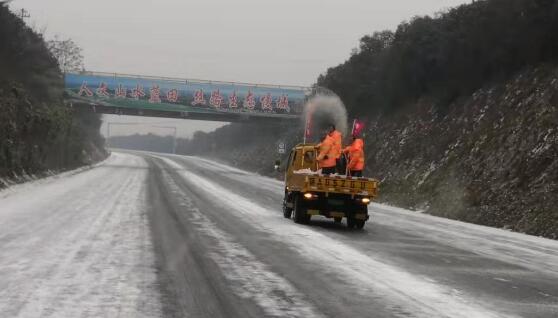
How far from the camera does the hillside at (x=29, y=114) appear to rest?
2794 centimetres

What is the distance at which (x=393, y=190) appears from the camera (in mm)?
30906

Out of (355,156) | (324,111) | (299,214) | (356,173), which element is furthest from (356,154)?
(324,111)

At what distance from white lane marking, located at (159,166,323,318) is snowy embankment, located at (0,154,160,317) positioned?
99cm

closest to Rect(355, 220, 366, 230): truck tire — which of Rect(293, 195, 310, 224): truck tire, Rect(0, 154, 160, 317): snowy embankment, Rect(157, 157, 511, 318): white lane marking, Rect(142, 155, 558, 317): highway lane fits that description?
Rect(142, 155, 558, 317): highway lane

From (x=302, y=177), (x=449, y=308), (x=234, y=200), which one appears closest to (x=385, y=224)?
(x=302, y=177)

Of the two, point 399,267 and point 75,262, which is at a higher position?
point 399,267

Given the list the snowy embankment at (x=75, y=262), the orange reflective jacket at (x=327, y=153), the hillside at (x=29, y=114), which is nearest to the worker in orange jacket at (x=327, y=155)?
the orange reflective jacket at (x=327, y=153)

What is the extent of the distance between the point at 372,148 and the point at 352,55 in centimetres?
1668

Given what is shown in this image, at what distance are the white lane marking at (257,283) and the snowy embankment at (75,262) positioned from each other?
0.99m

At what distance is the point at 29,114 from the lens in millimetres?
32188

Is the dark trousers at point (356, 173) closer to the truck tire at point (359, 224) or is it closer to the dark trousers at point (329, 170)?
the dark trousers at point (329, 170)

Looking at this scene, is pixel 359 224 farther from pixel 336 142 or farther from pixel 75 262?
pixel 75 262

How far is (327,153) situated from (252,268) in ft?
24.8

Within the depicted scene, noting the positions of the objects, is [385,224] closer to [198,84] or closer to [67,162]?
[67,162]
